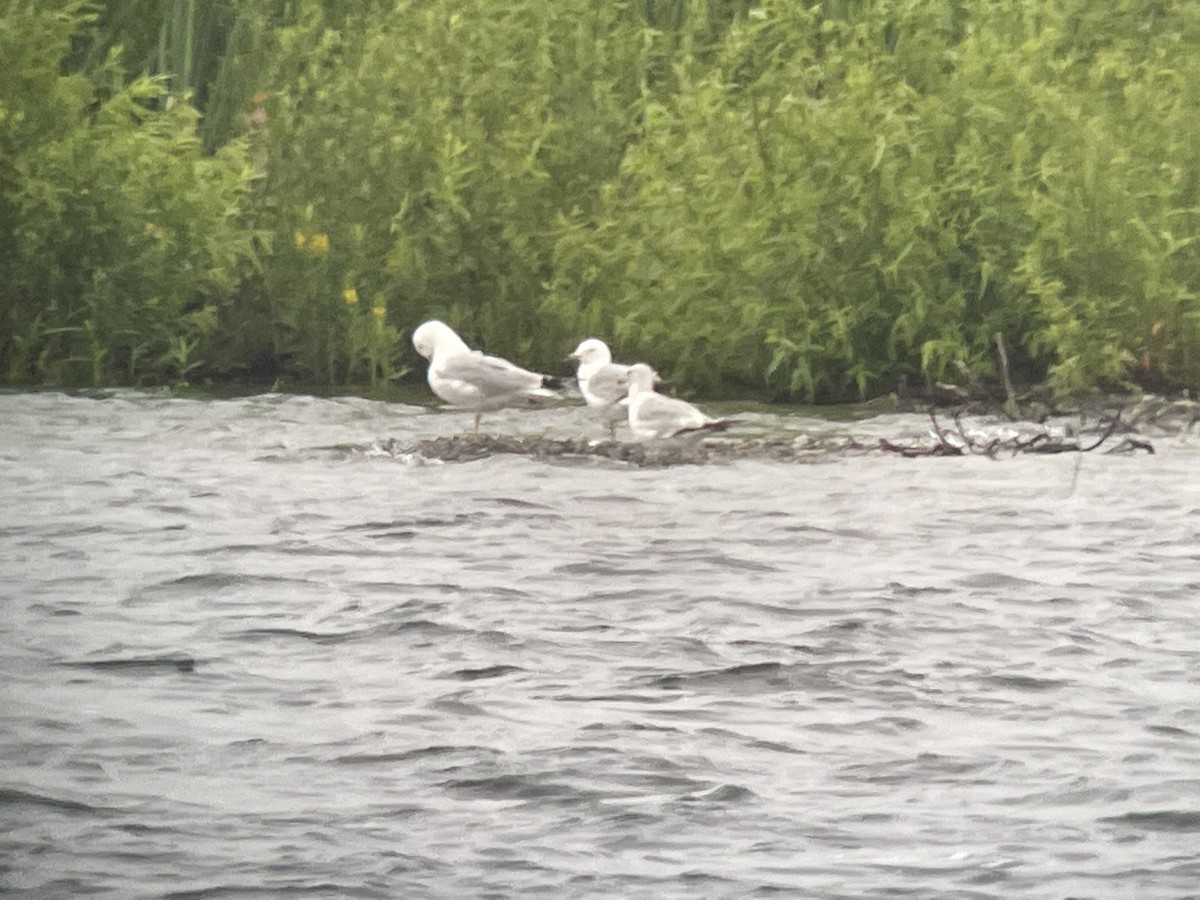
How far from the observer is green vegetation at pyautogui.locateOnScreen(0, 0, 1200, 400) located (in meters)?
5.38

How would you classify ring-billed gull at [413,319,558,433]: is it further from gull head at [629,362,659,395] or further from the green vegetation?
the green vegetation

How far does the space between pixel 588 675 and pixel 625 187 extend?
12.6 feet

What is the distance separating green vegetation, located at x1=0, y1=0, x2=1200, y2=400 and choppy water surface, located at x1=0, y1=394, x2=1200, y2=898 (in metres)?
0.67

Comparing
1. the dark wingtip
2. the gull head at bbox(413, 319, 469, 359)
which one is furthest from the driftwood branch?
the gull head at bbox(413, 319, 469, 359)

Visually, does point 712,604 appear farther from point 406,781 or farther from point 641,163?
point 641,163

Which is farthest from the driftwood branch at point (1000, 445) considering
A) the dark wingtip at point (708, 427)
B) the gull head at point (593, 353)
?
the gull head at point (593, 353)

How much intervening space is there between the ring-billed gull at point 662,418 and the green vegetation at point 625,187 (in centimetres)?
93

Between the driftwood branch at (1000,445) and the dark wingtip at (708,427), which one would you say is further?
the dark wingtip at (708,427)

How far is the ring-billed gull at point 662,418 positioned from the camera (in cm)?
573

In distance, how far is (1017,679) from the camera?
11.7 ft

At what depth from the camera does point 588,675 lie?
365 centimetres

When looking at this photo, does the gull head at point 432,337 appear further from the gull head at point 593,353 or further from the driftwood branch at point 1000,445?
the driftwood branch at point 1000,445

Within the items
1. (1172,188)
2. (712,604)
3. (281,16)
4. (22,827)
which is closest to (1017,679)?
(712,604)

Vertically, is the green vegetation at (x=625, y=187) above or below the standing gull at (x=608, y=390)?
above
